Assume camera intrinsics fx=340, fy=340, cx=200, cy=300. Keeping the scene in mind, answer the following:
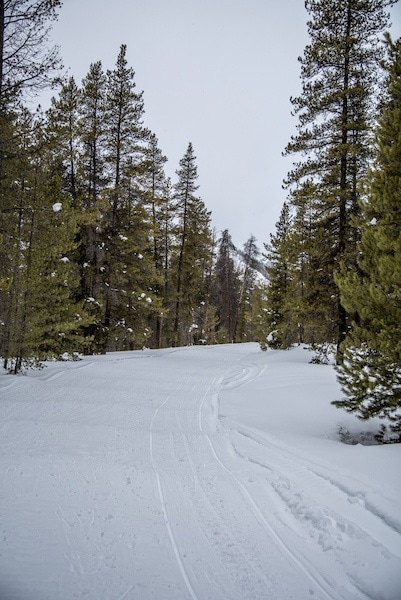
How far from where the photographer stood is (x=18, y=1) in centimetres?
793

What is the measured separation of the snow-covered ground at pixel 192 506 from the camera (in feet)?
8.30

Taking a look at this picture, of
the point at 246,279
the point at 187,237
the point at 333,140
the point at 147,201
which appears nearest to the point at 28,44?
the point at 333,140

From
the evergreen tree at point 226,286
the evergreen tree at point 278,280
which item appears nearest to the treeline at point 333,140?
the evergreen tree at point 278,280

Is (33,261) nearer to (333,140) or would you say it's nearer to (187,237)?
(333,140)

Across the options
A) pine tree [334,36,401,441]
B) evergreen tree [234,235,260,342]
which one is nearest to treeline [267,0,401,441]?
pine tree [334,36,401,441]

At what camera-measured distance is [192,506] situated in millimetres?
3576

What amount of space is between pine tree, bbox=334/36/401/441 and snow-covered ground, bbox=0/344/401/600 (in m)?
0.98

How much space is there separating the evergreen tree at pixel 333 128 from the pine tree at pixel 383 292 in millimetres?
6019

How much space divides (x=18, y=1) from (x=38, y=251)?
20.6 feet

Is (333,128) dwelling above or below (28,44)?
above

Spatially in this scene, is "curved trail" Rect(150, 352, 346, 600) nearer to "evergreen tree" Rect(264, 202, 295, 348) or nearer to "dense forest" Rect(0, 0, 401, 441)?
"dense forest" Rect(0, 0, 401, 441)

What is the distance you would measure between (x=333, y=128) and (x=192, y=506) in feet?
43.1

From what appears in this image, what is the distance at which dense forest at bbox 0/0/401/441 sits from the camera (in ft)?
19.3

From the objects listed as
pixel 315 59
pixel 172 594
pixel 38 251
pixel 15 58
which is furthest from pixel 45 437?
pixel 315 59
